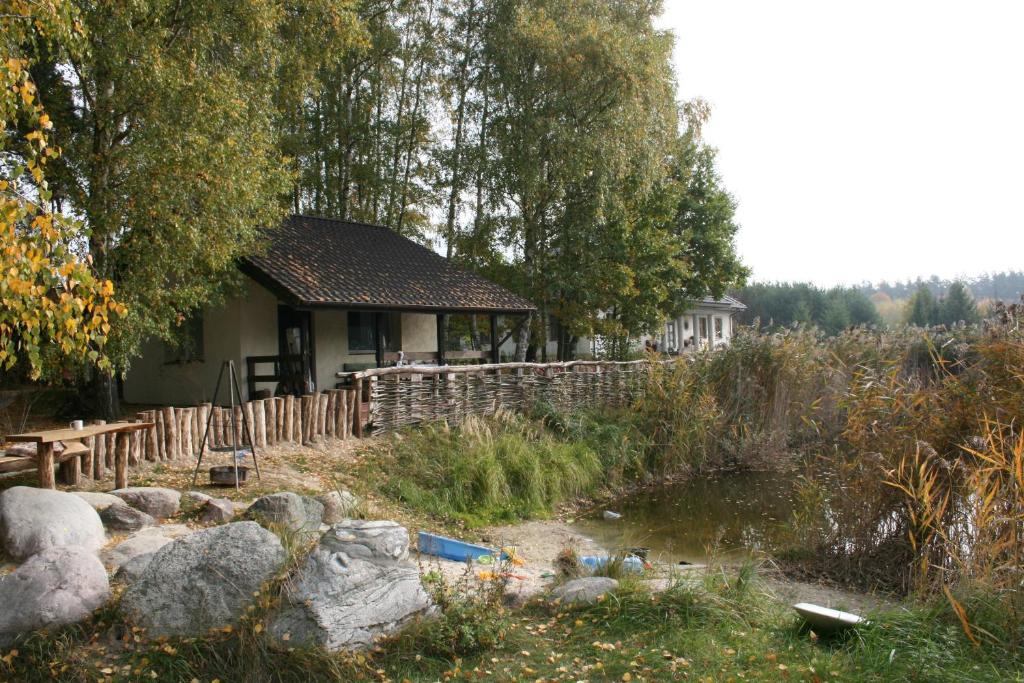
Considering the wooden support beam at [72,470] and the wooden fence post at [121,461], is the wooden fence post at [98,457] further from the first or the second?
the wooden fence post at [121,461]

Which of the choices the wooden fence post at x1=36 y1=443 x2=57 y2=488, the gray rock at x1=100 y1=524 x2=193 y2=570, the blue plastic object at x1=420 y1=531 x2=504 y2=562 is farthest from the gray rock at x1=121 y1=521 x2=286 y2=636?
the wooden fence post at x1=36 y1=443 x2=57 y2=488

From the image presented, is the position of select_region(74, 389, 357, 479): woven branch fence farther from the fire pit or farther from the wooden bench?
the fire pit

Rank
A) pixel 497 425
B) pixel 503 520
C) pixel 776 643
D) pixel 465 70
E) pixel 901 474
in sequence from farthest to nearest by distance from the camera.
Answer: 1. pixel 465 70
2. pixel 497 425
3. pixel 503 520
4. pixel 901 474
5. pixel 776 643

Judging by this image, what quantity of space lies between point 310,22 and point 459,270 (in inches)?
291

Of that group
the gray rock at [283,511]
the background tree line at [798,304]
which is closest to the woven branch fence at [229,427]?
the gray rock at [283,511]

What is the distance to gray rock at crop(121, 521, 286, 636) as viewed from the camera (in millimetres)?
5047

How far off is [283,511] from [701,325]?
34415 mm

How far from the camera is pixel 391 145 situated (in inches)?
968

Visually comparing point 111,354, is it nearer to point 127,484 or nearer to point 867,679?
point 127,484

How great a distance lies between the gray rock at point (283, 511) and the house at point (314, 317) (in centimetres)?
722

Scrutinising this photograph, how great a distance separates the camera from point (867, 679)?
173 inches

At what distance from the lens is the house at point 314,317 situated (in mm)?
15250

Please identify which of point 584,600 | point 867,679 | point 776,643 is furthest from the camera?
point 584,600

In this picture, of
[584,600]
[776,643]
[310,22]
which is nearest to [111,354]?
[310,22]
